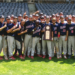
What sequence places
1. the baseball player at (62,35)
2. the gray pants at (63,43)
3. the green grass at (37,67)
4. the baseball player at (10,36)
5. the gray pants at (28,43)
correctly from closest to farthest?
the green grass at (37,67)
the baseball player at (10,36)
the baseball player at (62,35)
the gray pants at (63,43)
the gray pants at (28,43)

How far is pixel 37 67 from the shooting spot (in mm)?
→ 4547

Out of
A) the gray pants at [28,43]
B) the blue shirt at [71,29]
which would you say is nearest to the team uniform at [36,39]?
the gray pants at [28,43]

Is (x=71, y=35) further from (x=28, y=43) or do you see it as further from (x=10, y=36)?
(x=10, y=36)

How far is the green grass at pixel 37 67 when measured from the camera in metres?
4.11

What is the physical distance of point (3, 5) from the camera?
1577cm

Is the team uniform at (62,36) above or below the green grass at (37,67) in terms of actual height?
above

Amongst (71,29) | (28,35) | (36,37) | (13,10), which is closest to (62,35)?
(71,29)

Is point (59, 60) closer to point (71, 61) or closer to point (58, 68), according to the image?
point (71, 61)

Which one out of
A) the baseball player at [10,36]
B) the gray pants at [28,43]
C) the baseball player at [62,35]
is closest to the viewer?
the baseball player at [10,36]

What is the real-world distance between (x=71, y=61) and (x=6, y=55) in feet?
8.64

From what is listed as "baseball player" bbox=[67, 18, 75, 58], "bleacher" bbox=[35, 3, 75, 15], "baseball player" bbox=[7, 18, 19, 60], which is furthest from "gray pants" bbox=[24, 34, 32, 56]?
"bleacher" bbox=[35, 3, 75, 15]

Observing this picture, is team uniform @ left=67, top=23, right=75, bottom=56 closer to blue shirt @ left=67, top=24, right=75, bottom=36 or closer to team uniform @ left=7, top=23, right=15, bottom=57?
blue shirt @ left=67, top=24, right=75, bottom=36

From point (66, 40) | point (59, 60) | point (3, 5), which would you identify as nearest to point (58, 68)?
point (59, 60)

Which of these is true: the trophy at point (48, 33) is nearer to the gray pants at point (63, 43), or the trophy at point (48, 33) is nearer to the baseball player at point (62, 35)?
the baseball player at point (62, 35)
